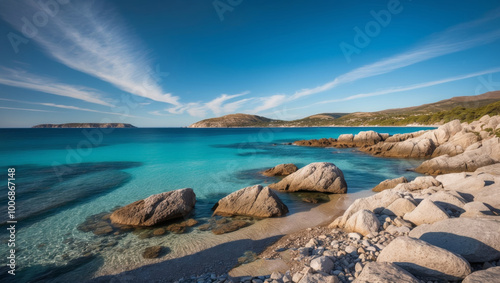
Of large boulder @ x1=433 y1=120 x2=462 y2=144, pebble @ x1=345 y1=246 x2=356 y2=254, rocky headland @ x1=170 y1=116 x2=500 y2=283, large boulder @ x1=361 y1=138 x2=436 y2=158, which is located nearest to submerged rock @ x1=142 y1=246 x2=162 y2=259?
rocky headland @ x1=170 y1=116 x2=500 y2=283

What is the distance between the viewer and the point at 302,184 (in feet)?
48.9

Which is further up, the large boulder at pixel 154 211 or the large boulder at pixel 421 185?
the large boulder at pixel 154 211

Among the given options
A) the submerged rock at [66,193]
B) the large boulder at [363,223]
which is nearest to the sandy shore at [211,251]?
the large boulder at [363,223]

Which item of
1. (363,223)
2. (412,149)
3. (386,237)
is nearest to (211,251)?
(363,223)

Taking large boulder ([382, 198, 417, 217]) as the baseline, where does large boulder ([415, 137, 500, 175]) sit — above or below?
below

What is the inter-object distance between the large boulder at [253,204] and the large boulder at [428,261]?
21.1ft

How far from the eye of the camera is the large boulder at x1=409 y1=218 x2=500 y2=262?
5.07 meters

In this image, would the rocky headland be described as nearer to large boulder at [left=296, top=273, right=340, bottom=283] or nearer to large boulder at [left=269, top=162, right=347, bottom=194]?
large boulder at [left=296, top=273, right=340, bottom=283]

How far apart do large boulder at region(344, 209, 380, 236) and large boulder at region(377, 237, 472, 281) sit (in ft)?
9.62

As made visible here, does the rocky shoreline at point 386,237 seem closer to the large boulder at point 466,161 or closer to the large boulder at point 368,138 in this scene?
the large boulder at point 466,161

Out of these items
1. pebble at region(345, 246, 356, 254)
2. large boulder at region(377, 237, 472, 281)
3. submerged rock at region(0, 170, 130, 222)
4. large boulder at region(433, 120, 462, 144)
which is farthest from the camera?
large boulder at region(433, 120, 462, 144)

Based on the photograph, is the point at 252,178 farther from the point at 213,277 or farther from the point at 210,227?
the point at 213,277

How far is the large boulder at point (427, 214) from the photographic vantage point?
736 cm

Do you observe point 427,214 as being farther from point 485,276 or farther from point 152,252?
point 152,252
